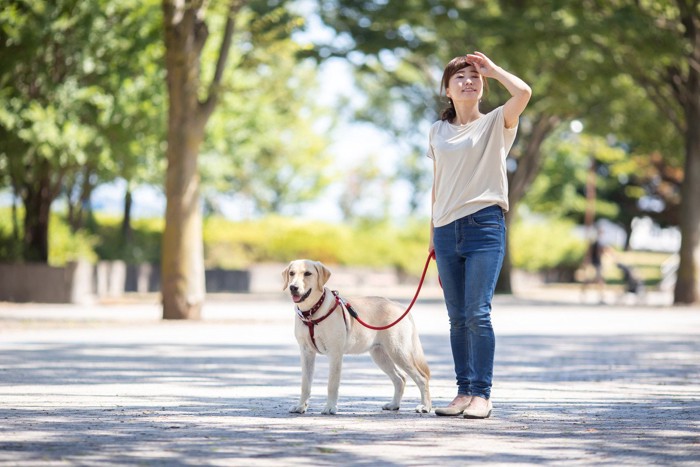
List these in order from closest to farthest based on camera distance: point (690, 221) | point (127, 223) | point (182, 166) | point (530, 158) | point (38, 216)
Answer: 1. point (182, 166)
2. point (38, 216)
3. point (690, 221)
4. point (530, 158)
5. point (127, 223)

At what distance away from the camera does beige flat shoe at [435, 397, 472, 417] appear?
833 cm

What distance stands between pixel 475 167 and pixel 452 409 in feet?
5.17

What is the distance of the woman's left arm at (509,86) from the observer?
8164mm

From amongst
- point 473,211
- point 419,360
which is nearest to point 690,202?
point 419,360

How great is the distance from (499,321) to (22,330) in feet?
29.5

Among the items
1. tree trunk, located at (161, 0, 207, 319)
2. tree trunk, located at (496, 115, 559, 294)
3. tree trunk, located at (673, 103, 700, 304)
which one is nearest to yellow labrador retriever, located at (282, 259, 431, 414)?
tree trunk, located at (161, 0, 207, 319)

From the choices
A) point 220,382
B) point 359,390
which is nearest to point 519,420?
point 359,390

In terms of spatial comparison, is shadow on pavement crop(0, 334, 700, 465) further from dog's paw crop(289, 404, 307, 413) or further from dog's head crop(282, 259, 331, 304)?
dog's head crop(282, 259, 331, 304)

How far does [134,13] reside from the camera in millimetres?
28953

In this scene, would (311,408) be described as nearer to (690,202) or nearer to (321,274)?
(321,274)

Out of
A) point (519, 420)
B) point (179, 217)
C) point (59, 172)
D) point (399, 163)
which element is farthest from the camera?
point (399, 163)

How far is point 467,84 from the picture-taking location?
8367 mm

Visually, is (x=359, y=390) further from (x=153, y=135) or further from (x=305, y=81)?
(x=305, y=81)

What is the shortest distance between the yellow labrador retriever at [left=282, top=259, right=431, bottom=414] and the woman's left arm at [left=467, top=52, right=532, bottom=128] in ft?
5.07
